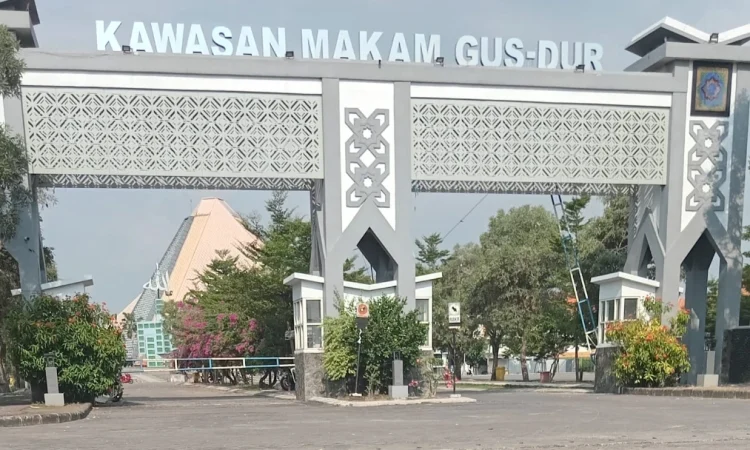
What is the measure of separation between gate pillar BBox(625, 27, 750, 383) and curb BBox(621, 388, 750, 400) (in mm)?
3128

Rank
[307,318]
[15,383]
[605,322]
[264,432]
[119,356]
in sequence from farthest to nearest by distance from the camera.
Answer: [15,383]
[605,322]
[307,318]
[119,356]
[264,432]

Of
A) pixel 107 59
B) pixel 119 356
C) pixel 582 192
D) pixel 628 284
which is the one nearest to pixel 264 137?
pixel 107 59

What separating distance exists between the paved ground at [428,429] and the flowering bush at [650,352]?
4864 millimetres

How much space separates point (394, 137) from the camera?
2475cm

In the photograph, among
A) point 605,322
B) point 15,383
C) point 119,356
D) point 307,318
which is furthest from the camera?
point 15,383

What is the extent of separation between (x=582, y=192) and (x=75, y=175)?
43.3 feet

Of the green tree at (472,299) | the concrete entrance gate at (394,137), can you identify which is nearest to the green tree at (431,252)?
the green tree at (472,299)

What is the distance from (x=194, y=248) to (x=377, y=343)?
10806 cm

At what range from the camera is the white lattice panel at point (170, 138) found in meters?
23.5

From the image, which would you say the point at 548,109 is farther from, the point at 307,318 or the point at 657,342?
the point at 307,318

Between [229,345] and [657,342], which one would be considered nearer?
[657,342]

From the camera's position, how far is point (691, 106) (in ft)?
86.1

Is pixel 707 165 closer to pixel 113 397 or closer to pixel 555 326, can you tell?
pixel 113 397

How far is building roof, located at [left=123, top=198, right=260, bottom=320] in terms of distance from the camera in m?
125
